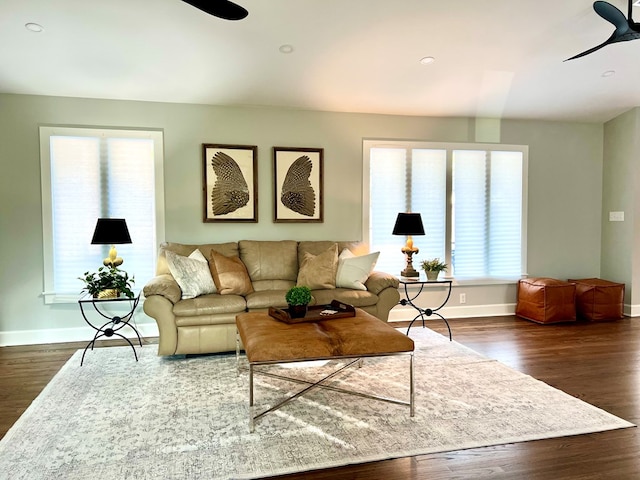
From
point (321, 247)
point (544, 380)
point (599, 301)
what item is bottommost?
point (544, 380)

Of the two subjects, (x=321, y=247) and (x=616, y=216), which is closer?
(x=321, y=247)

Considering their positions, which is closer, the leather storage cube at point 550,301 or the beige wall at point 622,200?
the leather storage cube at point 550,301

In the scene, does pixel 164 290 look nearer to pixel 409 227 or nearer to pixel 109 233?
pixel 109 233

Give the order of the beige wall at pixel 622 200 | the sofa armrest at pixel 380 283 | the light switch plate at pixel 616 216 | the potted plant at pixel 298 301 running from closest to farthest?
the potted plant at pixel 298 301 → the sofa armrest at pixel 380 283 → the beige wall at pixel 622 200 → the light switch plate at pixel 616 216

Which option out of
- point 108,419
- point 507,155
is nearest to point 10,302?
point 108,419

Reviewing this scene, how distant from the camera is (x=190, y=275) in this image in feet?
13.3

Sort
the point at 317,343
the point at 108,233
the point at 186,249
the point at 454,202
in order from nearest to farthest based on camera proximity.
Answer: the point at 317,343
the point at 108,233
the point at 186,249
the point at 454,202

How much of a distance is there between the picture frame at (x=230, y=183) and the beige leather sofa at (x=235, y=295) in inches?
15.4

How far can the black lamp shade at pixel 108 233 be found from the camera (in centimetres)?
401

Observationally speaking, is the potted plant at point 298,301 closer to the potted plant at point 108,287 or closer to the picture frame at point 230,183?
the potted plant at point 108,287

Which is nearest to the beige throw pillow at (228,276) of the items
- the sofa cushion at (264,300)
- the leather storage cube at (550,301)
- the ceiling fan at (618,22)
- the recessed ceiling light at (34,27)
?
the sofa cushion at (264,300)

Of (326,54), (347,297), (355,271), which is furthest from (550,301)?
(326,54)

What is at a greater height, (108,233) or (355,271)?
(108,233)

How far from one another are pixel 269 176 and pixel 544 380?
343 cm
